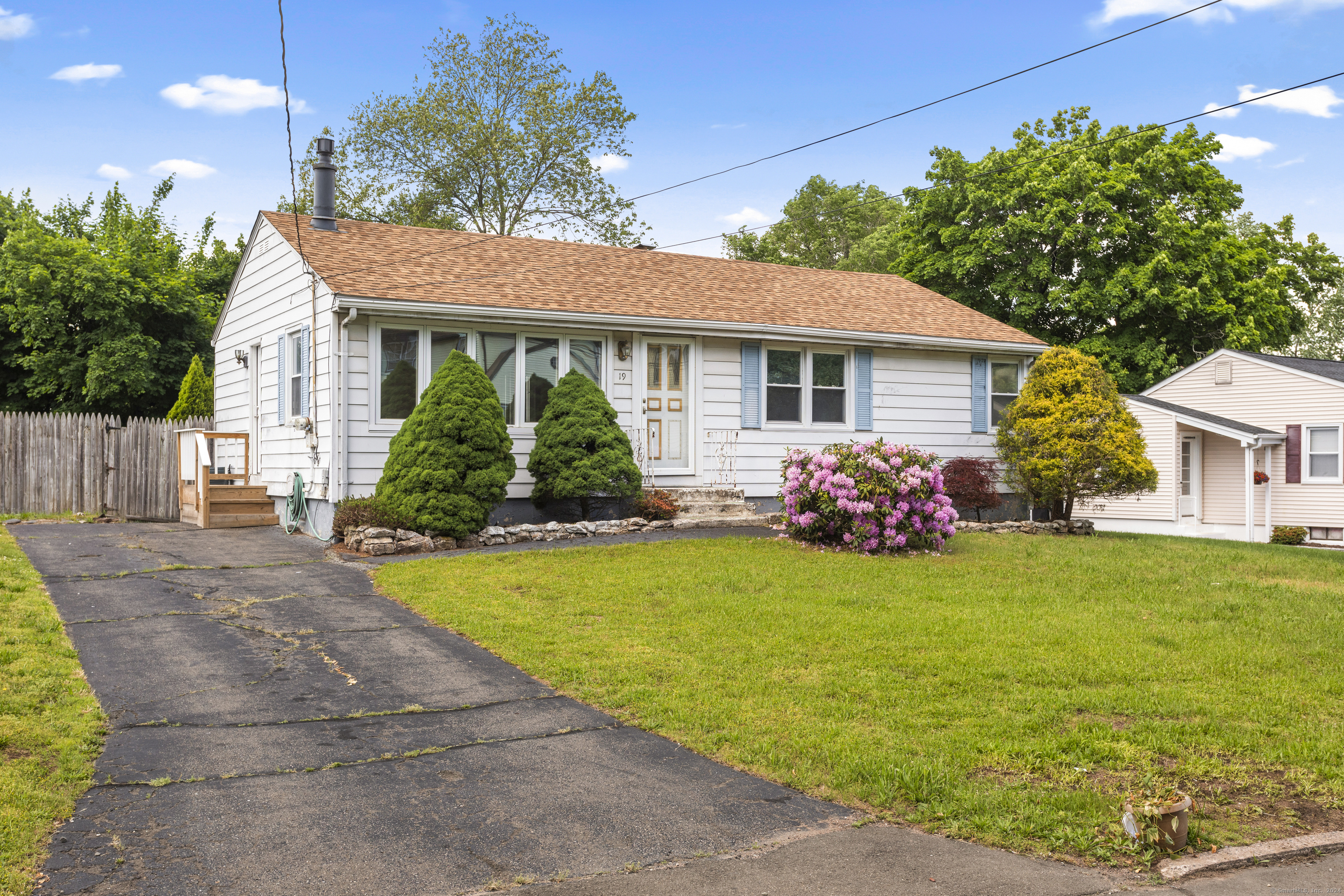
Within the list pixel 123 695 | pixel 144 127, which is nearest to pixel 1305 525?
pixel 123 695

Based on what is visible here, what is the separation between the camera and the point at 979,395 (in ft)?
59.3

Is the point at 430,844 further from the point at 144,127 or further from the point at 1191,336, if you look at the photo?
the point at 1191,336

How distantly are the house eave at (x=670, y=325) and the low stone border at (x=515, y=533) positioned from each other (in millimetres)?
2968

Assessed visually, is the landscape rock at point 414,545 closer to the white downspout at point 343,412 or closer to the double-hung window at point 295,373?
the white downspout at point 343,412

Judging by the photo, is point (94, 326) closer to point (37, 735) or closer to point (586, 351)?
point (586, 351)

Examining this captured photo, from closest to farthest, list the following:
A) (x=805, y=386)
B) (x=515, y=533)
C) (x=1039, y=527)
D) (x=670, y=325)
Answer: (x=515, y=533) < (x=670, y=325) < (x=1039, y=527) < (x=805, y=386)

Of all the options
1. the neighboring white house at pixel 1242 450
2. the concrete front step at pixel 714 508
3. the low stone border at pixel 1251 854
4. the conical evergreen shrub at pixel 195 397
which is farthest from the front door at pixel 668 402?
the neighboring white house at pixel 1242 450

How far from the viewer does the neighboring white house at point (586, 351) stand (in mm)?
13562

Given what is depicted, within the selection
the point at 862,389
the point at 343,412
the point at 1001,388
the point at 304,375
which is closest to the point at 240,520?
the point at 304,375

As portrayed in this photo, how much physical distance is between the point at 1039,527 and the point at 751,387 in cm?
525

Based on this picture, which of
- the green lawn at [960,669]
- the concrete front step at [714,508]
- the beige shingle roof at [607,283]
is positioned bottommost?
the green lawn at [960,669]

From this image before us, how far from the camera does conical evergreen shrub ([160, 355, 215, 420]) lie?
68.4 ft

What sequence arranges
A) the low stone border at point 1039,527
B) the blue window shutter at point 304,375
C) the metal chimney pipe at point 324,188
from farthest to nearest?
1. the metal chimney pipe at point 324,188
2. the low stone border at point 1039,527
3. the blue window shutter at point 304,375

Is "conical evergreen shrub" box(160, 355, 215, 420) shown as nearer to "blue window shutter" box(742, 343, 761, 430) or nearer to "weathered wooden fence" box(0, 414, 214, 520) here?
"weathered wooden fence" box(0, 414, 214, 520)
